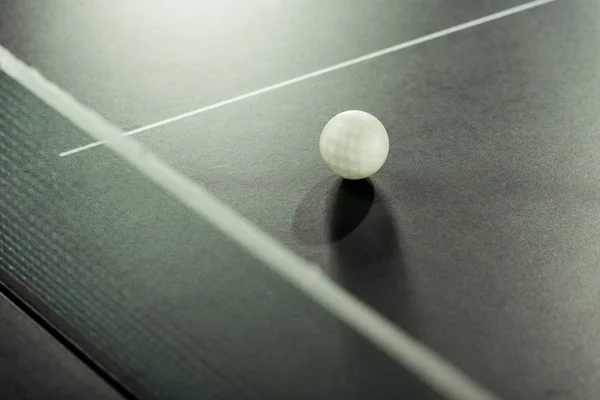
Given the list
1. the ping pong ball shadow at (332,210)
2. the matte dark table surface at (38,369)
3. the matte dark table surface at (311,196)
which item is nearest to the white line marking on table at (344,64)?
the matte dark table surface at (311,196)

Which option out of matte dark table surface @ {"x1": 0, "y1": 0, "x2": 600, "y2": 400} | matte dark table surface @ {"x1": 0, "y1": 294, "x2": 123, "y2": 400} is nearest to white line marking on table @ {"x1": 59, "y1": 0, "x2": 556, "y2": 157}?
matte dark table surface @ {"x1": 0, "y1": 0, "x2": 600, "y2": 400}

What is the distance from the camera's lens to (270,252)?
213cm

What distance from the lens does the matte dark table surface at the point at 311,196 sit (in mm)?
→ 1858

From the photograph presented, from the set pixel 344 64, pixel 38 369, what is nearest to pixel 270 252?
pixel 38 369

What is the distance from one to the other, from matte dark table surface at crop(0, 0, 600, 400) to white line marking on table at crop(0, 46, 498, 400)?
0.10 ft

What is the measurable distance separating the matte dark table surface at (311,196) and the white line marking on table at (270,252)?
0.10 feet

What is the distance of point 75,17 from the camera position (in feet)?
10.9

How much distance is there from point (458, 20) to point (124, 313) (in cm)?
195

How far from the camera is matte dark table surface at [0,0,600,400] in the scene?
1.86 meters

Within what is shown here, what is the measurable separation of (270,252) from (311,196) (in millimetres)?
281

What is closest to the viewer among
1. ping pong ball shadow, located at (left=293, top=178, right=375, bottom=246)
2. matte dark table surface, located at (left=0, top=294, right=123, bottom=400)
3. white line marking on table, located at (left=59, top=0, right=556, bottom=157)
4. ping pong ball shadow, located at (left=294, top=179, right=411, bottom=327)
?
matte dark table surface, located at (left=0, top=294, right=123, bottom=400)

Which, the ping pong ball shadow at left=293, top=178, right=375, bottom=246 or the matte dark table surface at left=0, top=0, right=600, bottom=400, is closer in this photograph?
the matte dark table surface at left=0, top=0, right=600, bottom=400

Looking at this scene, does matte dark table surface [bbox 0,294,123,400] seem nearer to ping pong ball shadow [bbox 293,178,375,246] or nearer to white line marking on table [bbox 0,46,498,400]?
white line marking on table [bbox 0,46,498,400]

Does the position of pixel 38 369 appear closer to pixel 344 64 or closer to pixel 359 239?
pixel 359 239
